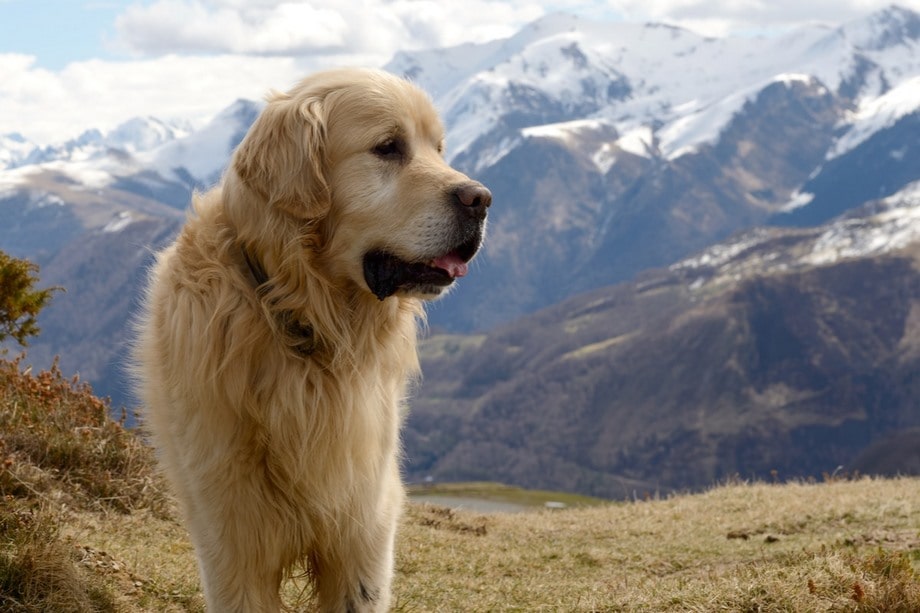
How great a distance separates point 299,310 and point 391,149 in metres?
1.11

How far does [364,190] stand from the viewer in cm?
603

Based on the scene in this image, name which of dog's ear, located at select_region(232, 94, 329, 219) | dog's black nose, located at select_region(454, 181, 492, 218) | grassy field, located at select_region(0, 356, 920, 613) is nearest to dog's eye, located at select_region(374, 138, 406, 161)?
dog's ear, located at select_region(232, 94, 329, 219)

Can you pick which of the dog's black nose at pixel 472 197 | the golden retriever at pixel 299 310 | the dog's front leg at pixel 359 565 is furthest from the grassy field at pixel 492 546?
the dog's black nose at pixel 472 197

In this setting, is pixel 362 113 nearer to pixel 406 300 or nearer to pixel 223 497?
pixel 406 300

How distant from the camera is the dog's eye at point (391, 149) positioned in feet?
20.1

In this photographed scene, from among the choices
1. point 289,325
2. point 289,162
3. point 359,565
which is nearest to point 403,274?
point 289,325

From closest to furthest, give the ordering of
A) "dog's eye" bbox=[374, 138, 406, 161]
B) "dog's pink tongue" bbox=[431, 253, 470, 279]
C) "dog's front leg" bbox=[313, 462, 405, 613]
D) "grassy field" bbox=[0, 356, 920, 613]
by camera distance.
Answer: "dog's pink tongue" bbox=[431, 253, 470, 279]
"dog's eye" bbox=[374, 138, 406, 161]
"dog's front leg" bbox=[313, 462, 405, 613]
"grassy field" bbox=[0, 356, 920, 613]

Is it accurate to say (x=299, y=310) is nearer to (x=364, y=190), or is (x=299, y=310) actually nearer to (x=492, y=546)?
(x=364, y=190)

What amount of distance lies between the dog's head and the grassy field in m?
2.83

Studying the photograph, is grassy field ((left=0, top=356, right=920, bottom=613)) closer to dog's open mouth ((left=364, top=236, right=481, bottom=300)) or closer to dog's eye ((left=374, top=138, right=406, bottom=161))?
dog's open mouth ((left=364, top=236, right=481, bottom=300))

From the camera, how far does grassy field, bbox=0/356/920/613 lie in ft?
23.9

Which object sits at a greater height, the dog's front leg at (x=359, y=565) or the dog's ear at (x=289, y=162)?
the dog's ear at (x=289, y=162)

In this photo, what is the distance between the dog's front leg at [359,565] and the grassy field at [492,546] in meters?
0.97

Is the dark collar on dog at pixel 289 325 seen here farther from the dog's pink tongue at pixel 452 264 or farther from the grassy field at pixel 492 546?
the grassy field at pixel 492 546
